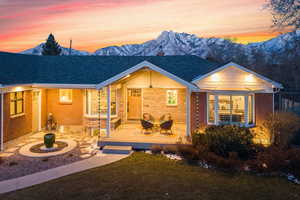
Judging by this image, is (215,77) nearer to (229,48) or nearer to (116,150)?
(116,150)

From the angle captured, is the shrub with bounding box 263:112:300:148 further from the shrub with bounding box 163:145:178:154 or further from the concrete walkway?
the concrete walkway

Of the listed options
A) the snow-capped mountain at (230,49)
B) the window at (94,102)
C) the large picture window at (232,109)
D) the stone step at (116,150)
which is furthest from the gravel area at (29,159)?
the snow-capped mountain at (230,49)

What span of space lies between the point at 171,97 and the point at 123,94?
11.0 ft

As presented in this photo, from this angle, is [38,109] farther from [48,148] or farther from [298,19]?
[298,19]

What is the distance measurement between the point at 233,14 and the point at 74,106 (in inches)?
573

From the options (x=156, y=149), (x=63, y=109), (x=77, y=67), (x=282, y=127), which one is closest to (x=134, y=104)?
(x=77, y=67)

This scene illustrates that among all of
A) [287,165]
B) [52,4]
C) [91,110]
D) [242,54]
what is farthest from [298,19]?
[242,54]

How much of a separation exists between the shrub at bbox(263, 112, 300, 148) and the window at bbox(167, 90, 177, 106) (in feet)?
21.8

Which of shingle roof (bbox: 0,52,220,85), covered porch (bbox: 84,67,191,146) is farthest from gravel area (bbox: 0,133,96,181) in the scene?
shingle roof (bbox: 0,52,220,85)

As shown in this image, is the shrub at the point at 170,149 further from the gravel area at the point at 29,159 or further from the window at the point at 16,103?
the window at the point at 16,103

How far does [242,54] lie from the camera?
46.5 m

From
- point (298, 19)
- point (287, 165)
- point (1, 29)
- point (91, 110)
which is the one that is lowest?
point (287, 165)

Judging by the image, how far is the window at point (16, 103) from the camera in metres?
12.6

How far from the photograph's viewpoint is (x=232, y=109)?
42.7ft
